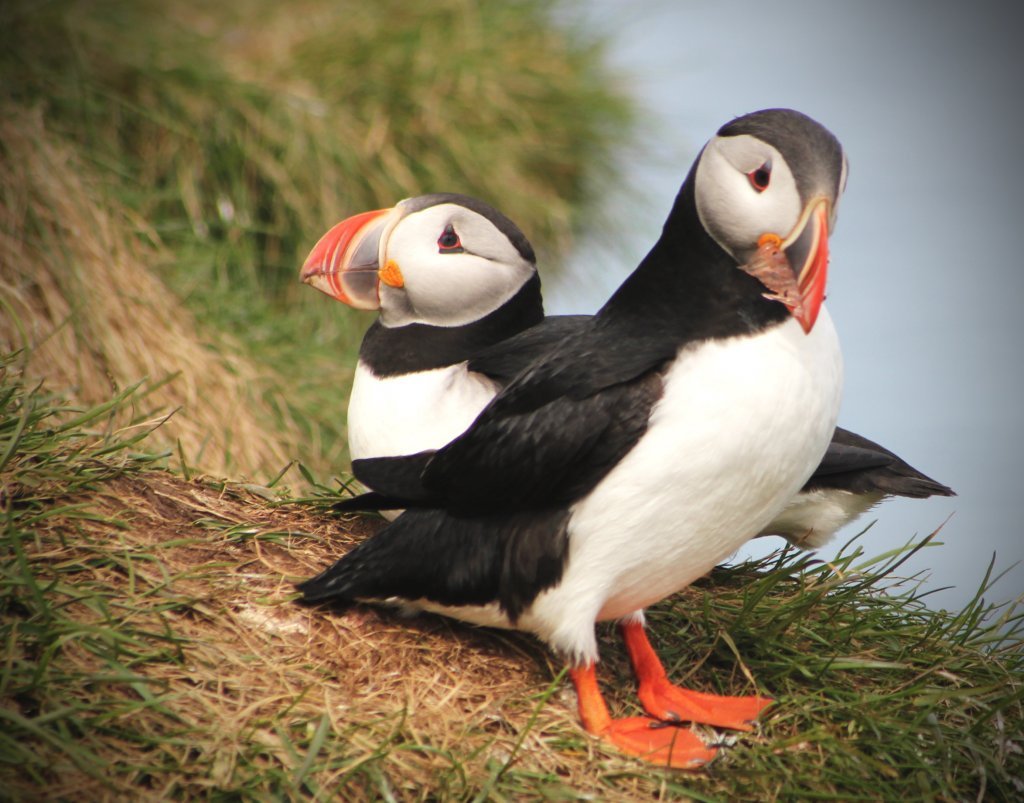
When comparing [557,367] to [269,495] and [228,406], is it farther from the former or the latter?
[228,406]

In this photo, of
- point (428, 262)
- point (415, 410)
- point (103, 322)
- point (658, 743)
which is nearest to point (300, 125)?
point (103, 322)

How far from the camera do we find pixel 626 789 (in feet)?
8.08

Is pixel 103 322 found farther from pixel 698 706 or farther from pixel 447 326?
pixel 698 706

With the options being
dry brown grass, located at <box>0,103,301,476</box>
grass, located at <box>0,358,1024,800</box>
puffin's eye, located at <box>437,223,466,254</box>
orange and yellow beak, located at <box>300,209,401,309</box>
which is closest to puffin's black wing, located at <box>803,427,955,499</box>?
grass, located at <box>0,358,1024,800</box>

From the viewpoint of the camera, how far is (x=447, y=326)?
3.31m

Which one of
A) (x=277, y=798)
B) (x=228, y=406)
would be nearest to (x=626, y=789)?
(x=277, y=798)

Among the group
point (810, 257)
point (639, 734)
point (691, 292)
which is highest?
point (810, 257)

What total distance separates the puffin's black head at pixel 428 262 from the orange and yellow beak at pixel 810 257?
1139 millimetres

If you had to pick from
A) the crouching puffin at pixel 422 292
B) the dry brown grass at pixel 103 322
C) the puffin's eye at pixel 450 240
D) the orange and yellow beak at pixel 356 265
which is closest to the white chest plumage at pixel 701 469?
the crouching puffin at pixel 422 292

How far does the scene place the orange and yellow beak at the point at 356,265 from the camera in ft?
10.9

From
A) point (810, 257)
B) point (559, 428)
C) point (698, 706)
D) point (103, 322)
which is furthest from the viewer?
point (103, 322)

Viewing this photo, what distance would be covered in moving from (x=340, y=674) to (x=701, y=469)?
3.32ft

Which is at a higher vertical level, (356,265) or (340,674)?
(356,265)

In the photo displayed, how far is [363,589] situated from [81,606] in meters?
0.66
